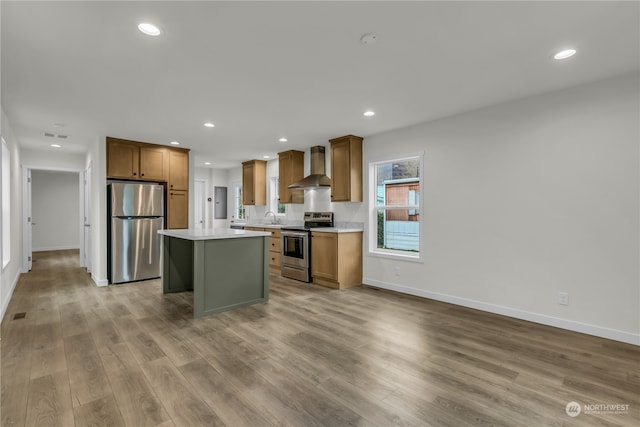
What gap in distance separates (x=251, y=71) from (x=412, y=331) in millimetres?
2845

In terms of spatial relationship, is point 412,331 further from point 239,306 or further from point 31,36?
point 31,36

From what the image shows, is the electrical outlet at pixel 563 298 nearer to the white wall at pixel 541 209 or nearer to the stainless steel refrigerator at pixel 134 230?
the white wall at pixel 541 209

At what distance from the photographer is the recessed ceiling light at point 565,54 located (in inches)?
95.5

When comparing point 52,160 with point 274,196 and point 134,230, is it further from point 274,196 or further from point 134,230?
point 274,196

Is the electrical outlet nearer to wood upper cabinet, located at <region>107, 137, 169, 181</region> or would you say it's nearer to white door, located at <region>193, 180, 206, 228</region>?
wood upper cabinet, located at <region>107, 137, 169, 181</region>

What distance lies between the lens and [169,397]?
6.48ft

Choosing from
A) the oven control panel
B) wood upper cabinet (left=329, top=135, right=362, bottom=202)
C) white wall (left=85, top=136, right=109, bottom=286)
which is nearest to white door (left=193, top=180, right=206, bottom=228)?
white wall (left=85, top=136, right=109, bottom=286)

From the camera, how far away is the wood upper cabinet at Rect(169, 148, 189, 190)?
5.79m

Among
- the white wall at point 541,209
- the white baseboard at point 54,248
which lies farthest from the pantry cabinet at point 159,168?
the white baseboard at point 54,248

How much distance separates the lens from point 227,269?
374cm

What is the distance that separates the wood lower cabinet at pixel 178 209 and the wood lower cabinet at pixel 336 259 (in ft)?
8.21

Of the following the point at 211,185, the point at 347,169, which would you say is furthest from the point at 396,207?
the point at 211,185

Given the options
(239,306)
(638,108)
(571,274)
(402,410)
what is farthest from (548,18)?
(239,306)

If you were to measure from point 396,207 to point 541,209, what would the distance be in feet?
6.32
